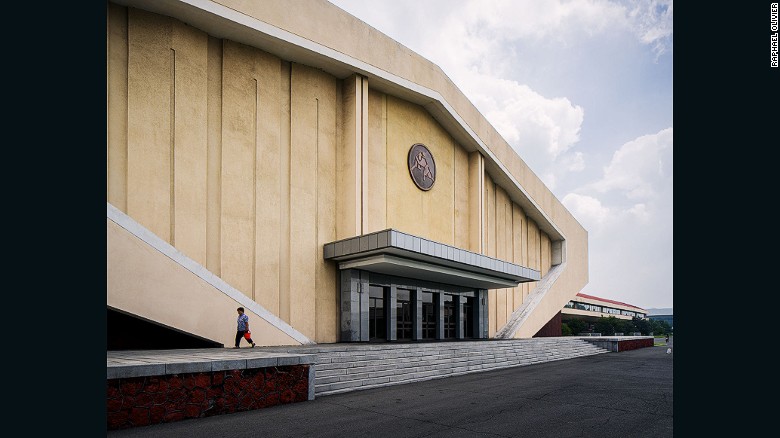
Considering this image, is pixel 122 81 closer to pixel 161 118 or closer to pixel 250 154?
pixel 161 118

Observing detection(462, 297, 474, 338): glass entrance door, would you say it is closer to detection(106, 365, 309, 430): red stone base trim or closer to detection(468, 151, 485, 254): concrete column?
detection(468, 151, 485, 254): concrete column

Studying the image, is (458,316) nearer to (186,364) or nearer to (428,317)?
(428,317)

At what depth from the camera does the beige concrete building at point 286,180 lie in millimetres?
12773

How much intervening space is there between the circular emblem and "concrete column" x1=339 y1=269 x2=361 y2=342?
18.7ft

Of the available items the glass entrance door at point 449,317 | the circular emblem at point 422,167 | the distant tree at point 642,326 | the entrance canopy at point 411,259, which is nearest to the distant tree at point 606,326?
the distant tree at point 642,326

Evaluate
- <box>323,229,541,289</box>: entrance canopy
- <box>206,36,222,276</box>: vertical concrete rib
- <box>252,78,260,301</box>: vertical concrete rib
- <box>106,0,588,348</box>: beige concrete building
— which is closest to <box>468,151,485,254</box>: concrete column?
<box>106,0,588,348</box>: beige concrete building

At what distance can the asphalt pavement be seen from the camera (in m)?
6.73

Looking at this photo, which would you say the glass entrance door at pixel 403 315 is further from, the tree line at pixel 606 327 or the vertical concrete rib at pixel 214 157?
the tree line at pixel 606 327

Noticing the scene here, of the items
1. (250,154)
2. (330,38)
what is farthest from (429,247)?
(330,38)

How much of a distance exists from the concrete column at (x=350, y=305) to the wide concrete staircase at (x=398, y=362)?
3107mm

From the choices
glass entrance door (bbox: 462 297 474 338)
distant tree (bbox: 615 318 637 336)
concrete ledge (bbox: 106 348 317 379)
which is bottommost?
distant tree (bbox: 615 318 637 336)

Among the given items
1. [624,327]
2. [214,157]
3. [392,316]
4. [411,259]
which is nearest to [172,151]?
[214,157]

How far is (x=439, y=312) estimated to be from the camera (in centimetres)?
2280

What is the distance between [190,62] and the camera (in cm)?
1455
